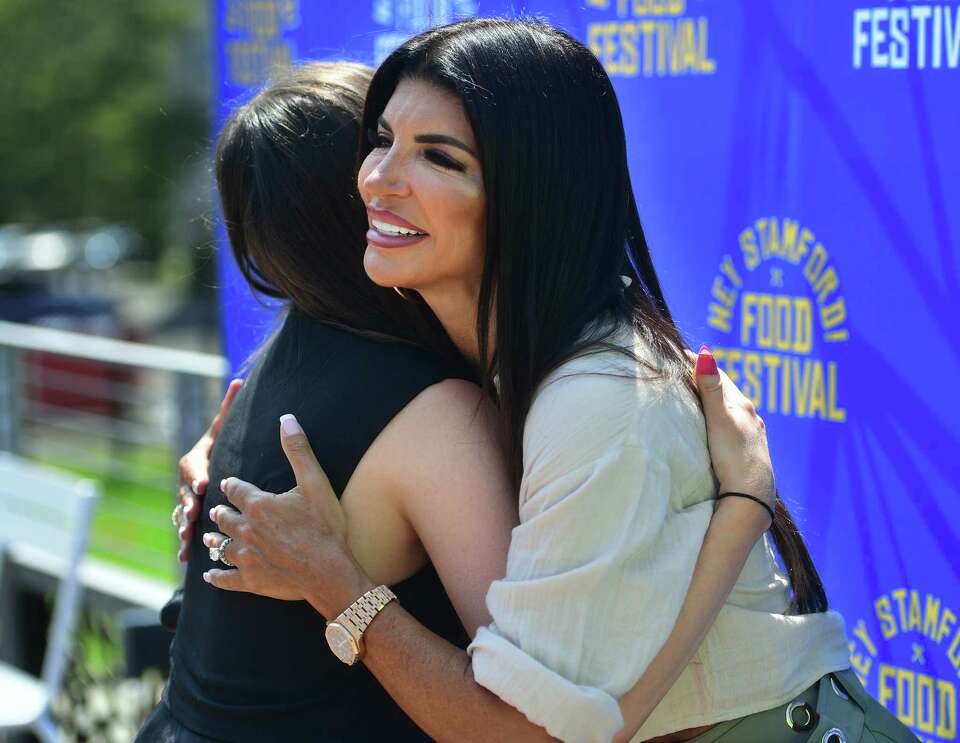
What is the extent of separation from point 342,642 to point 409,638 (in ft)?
0.29

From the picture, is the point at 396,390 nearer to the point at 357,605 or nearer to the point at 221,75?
the point at 357,605

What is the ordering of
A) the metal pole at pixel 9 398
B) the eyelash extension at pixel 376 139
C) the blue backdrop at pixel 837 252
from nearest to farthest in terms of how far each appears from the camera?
the eyelash extension at pixel 376 139 < the blue backdrop at pixel 837 252 < the metal pole at pixel 9 398

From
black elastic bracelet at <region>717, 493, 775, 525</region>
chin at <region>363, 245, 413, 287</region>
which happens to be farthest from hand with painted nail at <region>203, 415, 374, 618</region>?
black elastic bracelet at <region>717, 493, 775, 525</region>

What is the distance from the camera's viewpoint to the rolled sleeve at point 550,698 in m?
1.56

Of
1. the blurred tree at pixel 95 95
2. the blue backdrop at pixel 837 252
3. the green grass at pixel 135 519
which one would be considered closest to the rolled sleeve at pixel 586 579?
the blue backdrop at pixel 837 252

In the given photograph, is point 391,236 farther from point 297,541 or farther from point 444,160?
point 297,541

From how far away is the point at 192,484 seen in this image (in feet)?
7.25

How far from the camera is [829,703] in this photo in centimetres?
177

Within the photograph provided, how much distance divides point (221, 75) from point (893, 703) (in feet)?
7.97

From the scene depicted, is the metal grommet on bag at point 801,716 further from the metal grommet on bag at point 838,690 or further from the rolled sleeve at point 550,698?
the rolled sleeve at point 550,698

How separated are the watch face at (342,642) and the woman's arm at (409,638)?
0.8 inches

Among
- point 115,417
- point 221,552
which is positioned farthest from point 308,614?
point 115,417

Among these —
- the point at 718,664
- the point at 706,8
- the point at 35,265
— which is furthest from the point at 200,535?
the point at 35,265

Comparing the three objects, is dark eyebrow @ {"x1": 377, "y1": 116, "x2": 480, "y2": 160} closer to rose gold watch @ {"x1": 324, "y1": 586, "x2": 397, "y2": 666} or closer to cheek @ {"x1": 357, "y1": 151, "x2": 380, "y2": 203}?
cheek @ {"x1": 357, "y1": 151, "x2": 380, "y2": 203}
